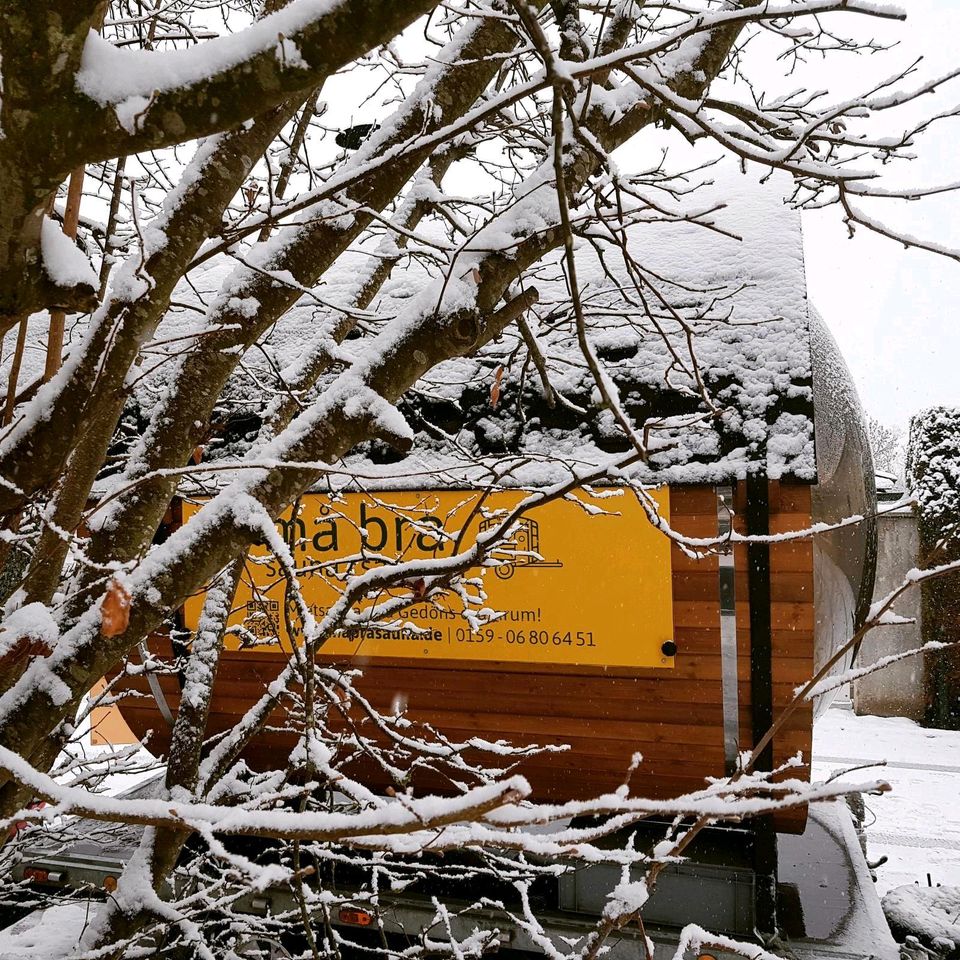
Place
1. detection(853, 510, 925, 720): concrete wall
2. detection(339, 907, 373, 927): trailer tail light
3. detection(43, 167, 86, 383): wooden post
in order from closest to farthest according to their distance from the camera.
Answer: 1. detection(43, 167, 86, 383): wooden post
2. detection(339, 907, 373, 927): trailer tail light
3. detection(853, 510, 925, 720): concrete wall

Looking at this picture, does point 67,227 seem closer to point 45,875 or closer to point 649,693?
point 649,693

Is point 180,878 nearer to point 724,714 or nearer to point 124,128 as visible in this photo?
point 724,714

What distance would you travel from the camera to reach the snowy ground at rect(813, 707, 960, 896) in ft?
19.6

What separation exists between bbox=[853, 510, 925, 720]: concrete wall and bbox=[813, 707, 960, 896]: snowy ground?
221 millimetres

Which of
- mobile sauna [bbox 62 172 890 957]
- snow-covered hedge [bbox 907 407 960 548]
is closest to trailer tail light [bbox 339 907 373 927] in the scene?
mobile sauna [bbox 62 172 890 957]

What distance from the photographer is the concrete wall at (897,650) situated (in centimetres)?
1058

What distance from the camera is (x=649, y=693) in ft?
11.9

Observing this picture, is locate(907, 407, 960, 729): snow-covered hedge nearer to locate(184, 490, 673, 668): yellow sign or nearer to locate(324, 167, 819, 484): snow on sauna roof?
locate(324, 167, 819, 484): snow on sauna roof

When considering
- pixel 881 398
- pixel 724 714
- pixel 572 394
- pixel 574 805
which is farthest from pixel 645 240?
pixel 881 398

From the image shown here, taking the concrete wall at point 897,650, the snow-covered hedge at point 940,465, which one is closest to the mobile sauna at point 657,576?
the snow-covered hedge at point 940,465

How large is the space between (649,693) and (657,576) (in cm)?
61

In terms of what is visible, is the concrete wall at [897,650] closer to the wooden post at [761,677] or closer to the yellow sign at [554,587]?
the wooden post at [761,677]

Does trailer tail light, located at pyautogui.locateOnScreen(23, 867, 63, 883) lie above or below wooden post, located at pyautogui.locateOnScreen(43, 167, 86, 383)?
below

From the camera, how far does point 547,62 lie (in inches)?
36.5
